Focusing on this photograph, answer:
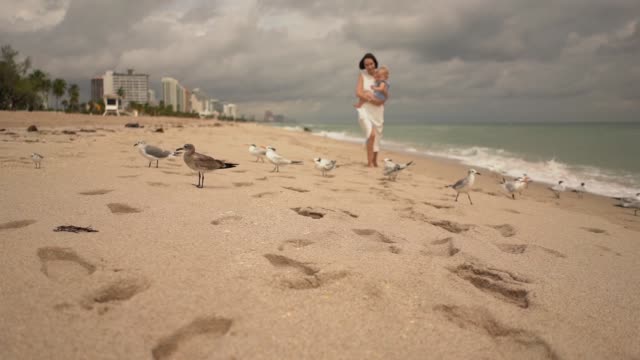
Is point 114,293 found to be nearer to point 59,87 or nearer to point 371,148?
point 371,148

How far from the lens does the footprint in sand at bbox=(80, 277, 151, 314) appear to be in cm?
185

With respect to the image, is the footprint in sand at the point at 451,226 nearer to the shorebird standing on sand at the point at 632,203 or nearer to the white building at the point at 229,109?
the shorebird standing on sand at the point at 632,203

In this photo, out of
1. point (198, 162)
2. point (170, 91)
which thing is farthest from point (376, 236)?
point (170, 91)

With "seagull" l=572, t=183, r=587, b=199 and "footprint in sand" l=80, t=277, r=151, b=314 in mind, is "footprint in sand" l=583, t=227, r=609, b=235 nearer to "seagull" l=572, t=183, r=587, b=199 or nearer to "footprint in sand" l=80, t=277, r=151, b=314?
"seagull" l=572, t=183, r=587, b=199

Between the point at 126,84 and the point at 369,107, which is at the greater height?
the point at 126,84

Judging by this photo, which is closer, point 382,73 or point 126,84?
point 382,73

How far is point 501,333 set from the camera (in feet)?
6.35

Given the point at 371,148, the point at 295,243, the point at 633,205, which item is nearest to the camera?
the point at 295,243

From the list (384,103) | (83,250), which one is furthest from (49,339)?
(384,103)

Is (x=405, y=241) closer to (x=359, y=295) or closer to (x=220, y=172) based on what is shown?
(x=359, y=295)

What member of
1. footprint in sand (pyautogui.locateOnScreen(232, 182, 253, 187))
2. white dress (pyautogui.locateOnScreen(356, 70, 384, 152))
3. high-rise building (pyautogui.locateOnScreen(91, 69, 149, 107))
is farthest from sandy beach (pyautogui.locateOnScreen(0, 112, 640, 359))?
high-rise building (pyautogui.locateOnScreen(91, 69, 149, 107))

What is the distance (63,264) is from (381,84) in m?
8.05

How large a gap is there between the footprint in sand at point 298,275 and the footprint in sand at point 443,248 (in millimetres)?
1009

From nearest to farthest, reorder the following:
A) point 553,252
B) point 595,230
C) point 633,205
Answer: point 553,252 < point 595,230 < point 633,205
